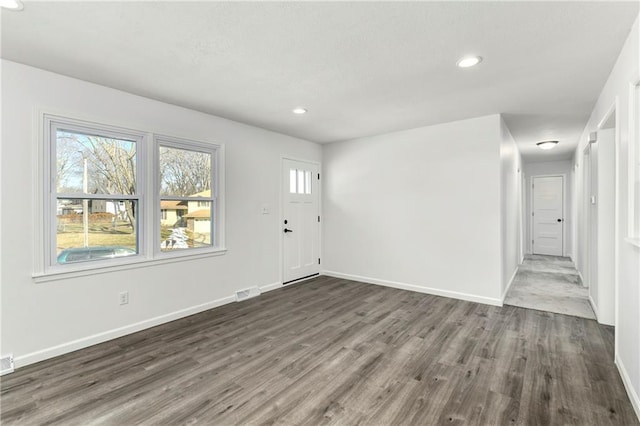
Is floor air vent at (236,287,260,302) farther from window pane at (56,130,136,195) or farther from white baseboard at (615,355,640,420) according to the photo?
white baseboard at (615,355,640,420)

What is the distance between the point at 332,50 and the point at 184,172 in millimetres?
2393

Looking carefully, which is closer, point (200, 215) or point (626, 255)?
point (626, 255)

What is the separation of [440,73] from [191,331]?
3.54m

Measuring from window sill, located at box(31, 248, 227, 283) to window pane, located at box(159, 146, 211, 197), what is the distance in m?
0.75

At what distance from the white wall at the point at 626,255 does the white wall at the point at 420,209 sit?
1.58 meters

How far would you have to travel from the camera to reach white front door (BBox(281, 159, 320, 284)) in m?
5.12

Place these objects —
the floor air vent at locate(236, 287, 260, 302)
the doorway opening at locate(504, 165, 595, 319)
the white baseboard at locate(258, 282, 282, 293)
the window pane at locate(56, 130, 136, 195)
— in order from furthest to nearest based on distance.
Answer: the doorway opening at locate(504, 165, 595, 319) → the white baseboard at locate(258, 282, 282, 293) → the floor air vent at locate(236, 287, 260, 302) → the window pane at locate(56, 130, 136, 195)

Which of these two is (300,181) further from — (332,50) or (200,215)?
(332,50)

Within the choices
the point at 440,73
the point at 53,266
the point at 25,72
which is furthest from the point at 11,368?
the point at 440,73

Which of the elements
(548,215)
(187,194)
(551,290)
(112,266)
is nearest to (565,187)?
(548,215)

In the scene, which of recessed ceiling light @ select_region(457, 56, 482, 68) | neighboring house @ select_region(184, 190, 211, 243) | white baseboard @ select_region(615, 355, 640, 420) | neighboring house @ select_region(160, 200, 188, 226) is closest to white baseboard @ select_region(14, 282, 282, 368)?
neighboring house @ select_region(184, 190, 211, 243)

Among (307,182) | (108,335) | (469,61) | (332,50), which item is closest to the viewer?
(332,50)

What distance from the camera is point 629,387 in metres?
2.06

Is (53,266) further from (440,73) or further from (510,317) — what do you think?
(510,317)
